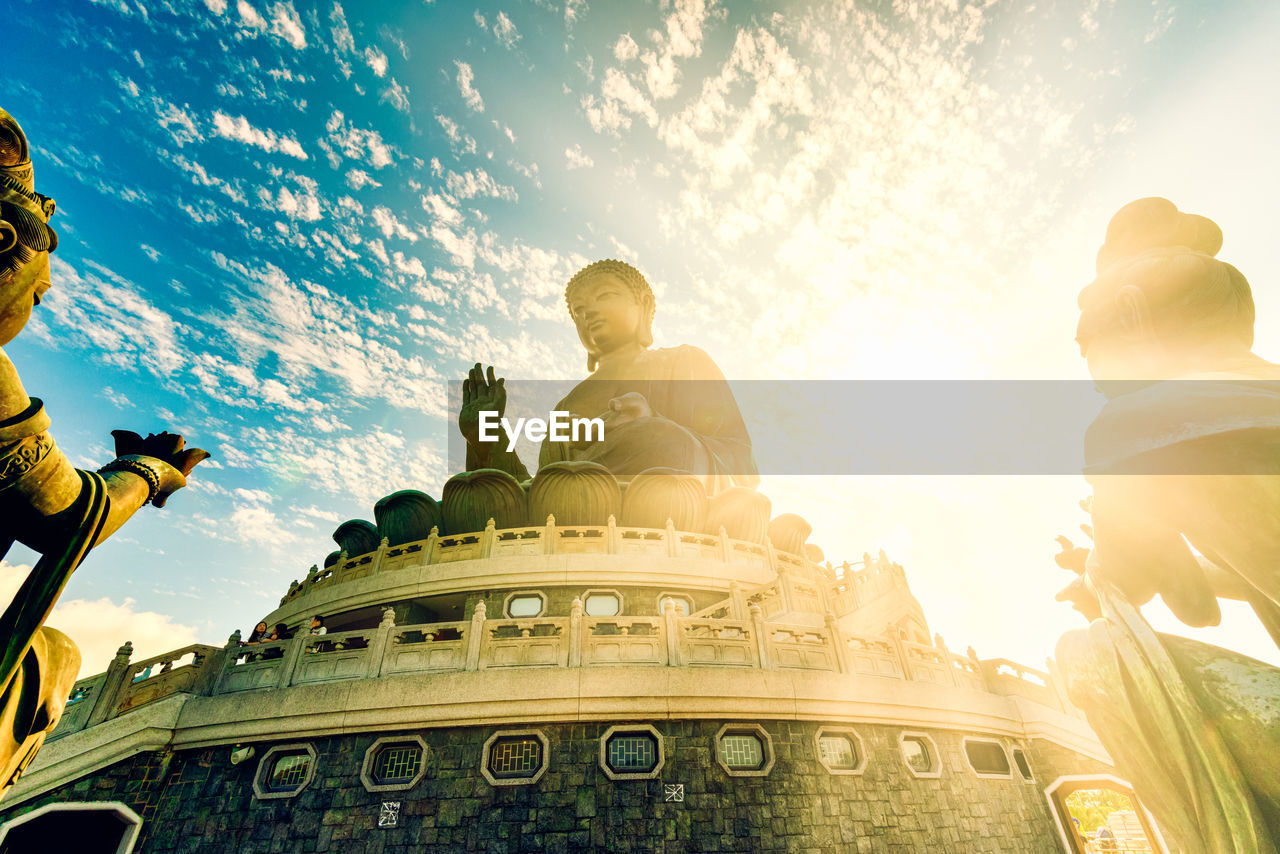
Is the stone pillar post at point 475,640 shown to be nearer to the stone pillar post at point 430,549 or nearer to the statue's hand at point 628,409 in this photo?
the stone pillar post at point 430,549

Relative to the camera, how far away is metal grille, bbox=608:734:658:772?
24.6ft

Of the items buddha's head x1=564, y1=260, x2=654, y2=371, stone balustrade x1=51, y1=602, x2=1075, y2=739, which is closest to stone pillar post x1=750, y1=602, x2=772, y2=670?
stone balustrade x1=51, y1=602, x2=1075, y2=739

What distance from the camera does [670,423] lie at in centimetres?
1702

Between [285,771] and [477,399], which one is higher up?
[477,399]

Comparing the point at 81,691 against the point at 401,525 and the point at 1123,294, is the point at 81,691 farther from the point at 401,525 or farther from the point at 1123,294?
the point at 1123,294

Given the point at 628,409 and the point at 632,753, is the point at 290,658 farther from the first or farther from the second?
the point at 628,409

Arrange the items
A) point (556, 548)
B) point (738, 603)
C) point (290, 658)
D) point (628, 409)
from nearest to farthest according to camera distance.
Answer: point (290, 658) → point (738, 603) → point (556, 548) → point (628, 409)

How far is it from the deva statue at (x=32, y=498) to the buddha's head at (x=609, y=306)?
18.7 meters

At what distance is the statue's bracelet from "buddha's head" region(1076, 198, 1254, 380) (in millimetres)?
7066

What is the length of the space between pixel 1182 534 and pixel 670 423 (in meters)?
13.4

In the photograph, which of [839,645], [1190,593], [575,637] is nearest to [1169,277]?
[1190,593]

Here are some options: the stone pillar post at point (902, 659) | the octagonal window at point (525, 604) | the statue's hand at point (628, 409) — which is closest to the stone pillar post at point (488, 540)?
the octagonal window at point (525, 604)

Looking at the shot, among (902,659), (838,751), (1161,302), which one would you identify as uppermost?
(1161,302)

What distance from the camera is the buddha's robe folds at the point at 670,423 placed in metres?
16.3
